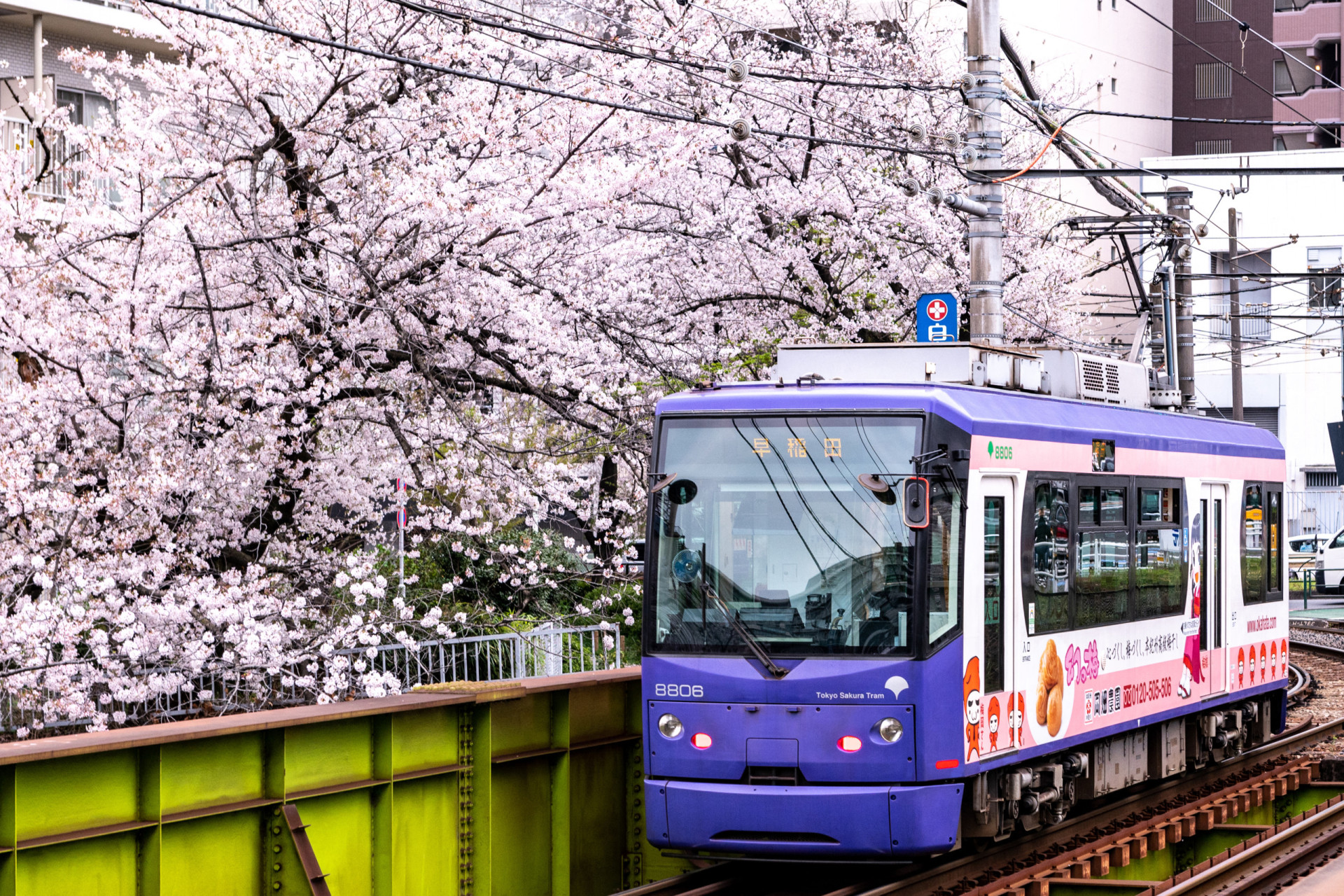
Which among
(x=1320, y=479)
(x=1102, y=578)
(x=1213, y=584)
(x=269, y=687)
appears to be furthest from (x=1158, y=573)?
(x=1320, y=479)

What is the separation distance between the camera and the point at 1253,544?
49.6 feet

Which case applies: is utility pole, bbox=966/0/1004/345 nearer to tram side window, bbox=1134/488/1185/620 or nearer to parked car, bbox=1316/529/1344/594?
tram side window, bbox=1134/488/1185/620

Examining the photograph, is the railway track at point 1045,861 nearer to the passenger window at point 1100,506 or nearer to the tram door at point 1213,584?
the tram door at point 1213,584

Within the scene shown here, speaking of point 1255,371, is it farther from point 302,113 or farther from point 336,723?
point 336,723

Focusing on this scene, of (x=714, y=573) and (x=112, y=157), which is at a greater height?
(x=112, y=157)

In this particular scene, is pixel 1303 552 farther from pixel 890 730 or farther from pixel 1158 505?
pixel 890 730

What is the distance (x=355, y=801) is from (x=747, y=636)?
2474 mm

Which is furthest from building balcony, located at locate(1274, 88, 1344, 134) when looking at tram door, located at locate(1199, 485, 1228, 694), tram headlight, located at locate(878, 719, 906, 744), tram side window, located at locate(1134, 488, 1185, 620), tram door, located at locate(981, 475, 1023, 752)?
tram headlight, located at locate(878, 719, 906, 744)

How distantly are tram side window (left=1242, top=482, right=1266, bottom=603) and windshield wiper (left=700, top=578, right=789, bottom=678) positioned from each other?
23.4 ft

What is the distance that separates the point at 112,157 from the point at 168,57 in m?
14.4

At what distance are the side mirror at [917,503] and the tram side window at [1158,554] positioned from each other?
367 centimetres

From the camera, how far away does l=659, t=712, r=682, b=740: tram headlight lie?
31.4 feet

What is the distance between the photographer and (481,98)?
13680 millimetres

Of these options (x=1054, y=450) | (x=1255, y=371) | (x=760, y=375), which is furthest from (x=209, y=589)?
(x=1255, y=371)
